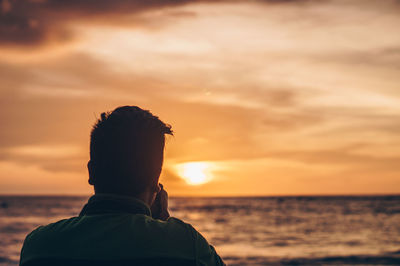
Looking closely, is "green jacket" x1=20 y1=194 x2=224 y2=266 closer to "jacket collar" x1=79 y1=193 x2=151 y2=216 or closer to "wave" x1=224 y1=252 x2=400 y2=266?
"jacket collar" x1=79 y1=193 x2=151 y2=216

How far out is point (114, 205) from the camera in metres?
1.80

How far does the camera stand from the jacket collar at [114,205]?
5.90 feet

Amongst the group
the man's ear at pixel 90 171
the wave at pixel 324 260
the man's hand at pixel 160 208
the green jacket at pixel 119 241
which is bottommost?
the wave at pixel 324 260

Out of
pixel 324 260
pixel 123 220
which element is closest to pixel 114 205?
pixel 123 220

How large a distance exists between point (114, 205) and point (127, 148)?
8.7 inches

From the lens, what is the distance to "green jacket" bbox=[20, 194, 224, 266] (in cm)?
166

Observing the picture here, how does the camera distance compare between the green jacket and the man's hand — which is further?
the man's hand

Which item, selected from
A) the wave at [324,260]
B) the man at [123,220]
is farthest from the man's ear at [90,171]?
the wave at [324,260]

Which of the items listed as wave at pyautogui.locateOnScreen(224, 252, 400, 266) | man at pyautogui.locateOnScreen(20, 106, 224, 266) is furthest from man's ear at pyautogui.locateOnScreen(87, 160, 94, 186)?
wave at pyautogui.locateOnScreen(224, 252, 400, 266)

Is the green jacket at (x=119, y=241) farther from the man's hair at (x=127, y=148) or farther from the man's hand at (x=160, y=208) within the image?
the man's hand at (x=160, y=208)

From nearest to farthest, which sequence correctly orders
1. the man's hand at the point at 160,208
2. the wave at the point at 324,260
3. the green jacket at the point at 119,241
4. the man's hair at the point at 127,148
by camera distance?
the green jacket at the point at 119,241
the man's hair at the point at 127,148
the man's hand at the point at 160,208
the wave at the point at 324,260

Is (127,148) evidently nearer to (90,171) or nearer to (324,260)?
(90,171)

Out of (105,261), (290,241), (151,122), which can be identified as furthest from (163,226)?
(290,241)

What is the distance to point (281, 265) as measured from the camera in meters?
16.3
